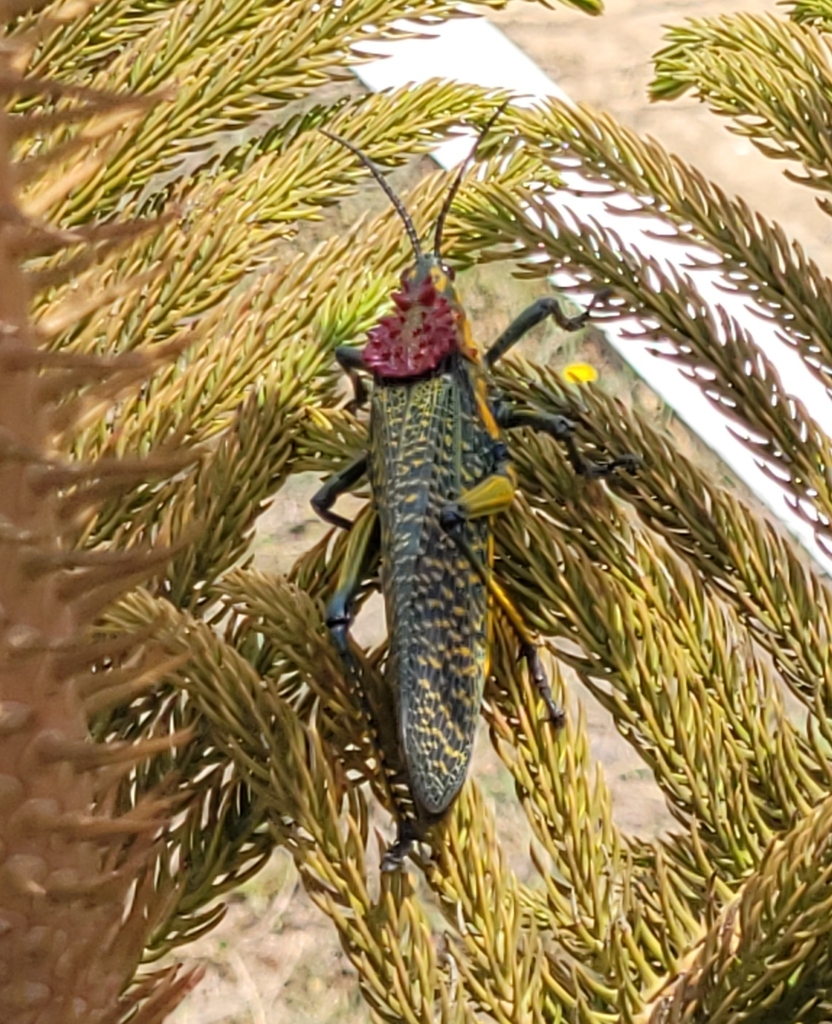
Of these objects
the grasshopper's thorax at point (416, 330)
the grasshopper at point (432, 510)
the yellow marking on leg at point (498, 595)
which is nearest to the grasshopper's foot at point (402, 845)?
the grasshopper at point (432, 510)

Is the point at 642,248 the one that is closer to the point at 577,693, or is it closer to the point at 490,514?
the point at 577,693

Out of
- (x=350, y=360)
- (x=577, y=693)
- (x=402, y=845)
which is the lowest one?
(x=577, y=693)

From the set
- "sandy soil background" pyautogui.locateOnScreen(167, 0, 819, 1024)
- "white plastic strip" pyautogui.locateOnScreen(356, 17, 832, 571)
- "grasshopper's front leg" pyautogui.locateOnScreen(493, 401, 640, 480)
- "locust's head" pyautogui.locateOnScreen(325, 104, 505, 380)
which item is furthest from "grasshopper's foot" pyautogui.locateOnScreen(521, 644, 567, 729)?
"white plastic strip" pyautogui.locateOnScreen(356, 17, 832, 571)

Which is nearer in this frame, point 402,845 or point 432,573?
point 402,845

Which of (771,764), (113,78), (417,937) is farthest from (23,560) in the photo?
(113,78)

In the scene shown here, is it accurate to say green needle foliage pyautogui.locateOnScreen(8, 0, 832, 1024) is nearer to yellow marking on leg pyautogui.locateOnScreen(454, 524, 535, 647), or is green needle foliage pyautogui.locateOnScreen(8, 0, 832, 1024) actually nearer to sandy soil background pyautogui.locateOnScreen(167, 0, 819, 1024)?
yellow marking on leg pyautogui.locateOnScreen(454, 524, 535, 647)

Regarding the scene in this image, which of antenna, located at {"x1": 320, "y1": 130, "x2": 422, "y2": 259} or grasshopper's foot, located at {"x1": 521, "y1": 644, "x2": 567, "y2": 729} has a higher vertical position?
antenna, located at {"x1": 320, "y1": 130, "x2": 422, "y2": 259}

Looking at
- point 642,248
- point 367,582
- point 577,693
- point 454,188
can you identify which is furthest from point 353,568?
point 577,693
